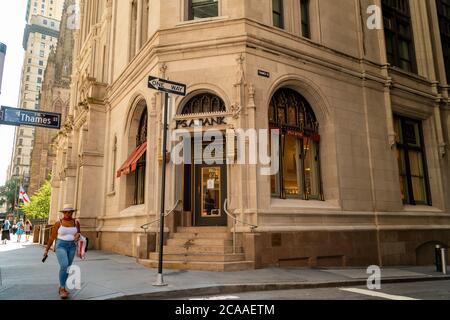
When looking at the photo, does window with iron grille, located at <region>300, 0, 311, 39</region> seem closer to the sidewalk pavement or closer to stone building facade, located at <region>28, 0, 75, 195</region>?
the sidewalk pavement

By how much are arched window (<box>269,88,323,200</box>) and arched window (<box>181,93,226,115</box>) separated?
83.3 inches

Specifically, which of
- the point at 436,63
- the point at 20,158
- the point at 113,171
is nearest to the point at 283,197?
the point at 113,171

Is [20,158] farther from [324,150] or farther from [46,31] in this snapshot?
[324,150]

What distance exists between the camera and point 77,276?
945 cm

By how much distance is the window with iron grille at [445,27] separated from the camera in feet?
73.9

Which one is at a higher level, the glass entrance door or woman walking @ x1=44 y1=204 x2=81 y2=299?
the glass entrance door

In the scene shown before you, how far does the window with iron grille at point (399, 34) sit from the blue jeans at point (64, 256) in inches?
709

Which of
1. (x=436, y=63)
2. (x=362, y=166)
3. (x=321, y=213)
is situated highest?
(x=436, y=63)

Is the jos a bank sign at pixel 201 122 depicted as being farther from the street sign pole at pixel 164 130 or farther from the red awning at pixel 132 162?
the street sign pole at pixel 164 130

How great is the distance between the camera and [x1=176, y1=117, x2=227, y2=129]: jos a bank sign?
13.2m

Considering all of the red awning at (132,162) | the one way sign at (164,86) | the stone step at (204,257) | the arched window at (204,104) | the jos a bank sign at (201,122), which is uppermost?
the arched window at (204,104)

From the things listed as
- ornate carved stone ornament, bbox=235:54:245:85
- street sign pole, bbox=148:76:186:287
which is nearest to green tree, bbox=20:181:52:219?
ornate carved stone ornament, bbox=235:54:245:85

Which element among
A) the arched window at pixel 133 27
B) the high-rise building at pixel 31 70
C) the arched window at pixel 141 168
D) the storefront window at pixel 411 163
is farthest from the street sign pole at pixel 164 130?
the high-rise building at pixel 31 70

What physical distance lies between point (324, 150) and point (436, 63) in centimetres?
1114
